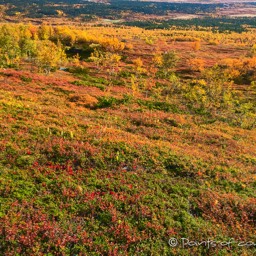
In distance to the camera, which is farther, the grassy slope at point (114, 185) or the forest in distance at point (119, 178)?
the forest in distance at point (119, 178)

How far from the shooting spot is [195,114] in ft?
A: 125

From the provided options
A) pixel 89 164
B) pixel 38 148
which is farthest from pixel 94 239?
pixel 38 148

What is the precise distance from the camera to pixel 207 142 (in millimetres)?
27562

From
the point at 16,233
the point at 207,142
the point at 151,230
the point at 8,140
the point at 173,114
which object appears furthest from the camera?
the point at 173,114

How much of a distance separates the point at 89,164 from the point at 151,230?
7.06m

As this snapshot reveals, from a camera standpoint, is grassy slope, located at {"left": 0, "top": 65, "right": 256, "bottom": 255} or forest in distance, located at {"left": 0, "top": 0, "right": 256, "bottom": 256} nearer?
grassy slope, located at {"left": 0, "top": 65, "right": 256, "bottom": 255}

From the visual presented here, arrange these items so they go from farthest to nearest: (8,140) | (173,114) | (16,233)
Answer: (173,114) → (8,140) → (16,233)

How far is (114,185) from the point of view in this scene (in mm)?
17656

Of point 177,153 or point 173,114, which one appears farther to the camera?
point 173,114

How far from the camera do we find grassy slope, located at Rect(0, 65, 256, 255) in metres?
13.7

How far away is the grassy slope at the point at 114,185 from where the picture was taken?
45.0 feet

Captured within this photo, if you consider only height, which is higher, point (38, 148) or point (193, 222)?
point (38, 148)

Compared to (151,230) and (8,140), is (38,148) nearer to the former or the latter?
(8,140)

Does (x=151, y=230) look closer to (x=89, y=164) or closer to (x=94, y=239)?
(x=94, y=239)
